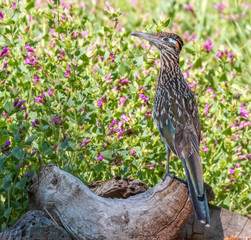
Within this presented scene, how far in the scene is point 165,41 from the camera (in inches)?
178

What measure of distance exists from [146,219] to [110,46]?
1619 mm

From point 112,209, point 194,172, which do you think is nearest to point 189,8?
point 194,172

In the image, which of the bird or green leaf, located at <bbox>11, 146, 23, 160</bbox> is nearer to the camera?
the bird

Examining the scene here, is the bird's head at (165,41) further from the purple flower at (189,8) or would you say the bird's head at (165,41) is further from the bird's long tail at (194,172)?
the purple flower at (189,8)

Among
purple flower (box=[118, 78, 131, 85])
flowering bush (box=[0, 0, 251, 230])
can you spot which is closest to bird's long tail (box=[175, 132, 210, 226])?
flowering bush (box=[0, 0, 251, 230])

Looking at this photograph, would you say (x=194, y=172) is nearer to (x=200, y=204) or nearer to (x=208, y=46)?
(x=200, y=204)

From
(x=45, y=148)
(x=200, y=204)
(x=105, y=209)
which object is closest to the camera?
(x=200, y=204)

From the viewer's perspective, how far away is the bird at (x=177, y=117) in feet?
11.4

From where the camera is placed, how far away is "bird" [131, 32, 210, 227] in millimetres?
3465

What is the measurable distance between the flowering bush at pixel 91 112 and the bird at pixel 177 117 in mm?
128

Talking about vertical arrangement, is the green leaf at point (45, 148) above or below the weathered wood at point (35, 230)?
above

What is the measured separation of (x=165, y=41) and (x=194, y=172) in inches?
55.6

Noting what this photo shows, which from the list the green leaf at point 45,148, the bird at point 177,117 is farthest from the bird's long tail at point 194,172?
the green leaf at point 45,148

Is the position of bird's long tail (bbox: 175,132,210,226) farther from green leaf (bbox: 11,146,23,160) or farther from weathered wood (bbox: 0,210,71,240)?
green leaf (bbox: 11,146,23,160)
